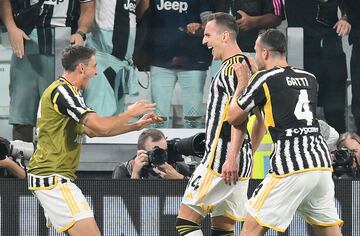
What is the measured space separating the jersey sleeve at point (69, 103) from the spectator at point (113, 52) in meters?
3.85

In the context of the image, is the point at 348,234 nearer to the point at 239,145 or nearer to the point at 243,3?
the point at 239,145

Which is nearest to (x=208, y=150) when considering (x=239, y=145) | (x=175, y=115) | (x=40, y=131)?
(x=239, y=145)

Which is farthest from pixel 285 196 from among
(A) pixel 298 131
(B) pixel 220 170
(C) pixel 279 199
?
(B) pixel 220 170

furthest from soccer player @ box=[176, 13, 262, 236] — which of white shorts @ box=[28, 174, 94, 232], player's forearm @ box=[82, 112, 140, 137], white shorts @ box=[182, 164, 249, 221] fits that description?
white shorts @ box=[28, 174, 94, 232]

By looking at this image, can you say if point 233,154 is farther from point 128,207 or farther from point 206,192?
→ point 128,207

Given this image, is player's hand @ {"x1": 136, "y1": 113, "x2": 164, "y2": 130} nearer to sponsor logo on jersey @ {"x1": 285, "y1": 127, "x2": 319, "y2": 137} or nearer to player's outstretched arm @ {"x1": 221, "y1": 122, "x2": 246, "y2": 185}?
player's outstretched arm @ {"x1": 221, "y1": 122, "x2": 246, "y2": 185}

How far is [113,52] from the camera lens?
12.5 m

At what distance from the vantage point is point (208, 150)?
855 cm

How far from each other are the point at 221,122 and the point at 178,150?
1.03 metres

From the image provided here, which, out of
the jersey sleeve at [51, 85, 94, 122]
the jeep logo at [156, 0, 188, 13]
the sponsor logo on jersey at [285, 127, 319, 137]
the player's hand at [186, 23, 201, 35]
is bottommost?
the sponsor logo on jersey at [285, 127, 319, 137]

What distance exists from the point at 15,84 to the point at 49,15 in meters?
0.79

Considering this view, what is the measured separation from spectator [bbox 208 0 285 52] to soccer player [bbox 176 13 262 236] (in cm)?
383

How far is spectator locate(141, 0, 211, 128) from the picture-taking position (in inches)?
485

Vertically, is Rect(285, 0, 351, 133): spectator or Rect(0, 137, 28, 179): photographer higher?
Rect(285, 0, 351, 133): spectator
